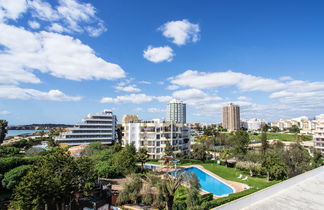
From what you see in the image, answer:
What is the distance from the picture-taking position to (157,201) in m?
17.0

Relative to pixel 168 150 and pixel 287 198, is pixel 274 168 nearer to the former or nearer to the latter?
pixel 168 150

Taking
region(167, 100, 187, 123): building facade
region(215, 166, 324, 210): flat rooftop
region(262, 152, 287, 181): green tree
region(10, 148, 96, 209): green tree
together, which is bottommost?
region(262, 152, 287, 181): green tree

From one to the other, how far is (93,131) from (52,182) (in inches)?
2231

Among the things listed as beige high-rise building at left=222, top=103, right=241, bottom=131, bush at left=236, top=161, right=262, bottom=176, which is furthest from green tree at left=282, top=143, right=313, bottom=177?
beige high-rise building at left=222, top=103, right=241, bottom=131

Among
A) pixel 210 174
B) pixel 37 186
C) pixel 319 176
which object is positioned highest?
pixel 319 176

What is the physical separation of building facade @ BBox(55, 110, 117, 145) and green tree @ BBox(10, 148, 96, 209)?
50.8 m

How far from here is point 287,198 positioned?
8891 mm

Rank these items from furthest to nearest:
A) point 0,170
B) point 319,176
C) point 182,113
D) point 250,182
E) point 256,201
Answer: point 182,113, point 250,182, point 0,170, point 319,176, point 256,201

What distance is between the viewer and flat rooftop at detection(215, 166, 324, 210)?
7.92 m

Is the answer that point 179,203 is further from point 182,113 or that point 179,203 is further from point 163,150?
point 182,113

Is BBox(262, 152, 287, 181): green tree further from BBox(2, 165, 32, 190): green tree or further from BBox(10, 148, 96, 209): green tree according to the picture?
BBox(2, 165, 32, 190): green tree

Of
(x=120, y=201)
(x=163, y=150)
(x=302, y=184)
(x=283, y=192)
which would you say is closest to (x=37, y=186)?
(x=120, y=201)

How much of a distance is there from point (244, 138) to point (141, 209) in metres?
45.2

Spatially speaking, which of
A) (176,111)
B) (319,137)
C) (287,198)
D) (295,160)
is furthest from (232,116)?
(287,198)
